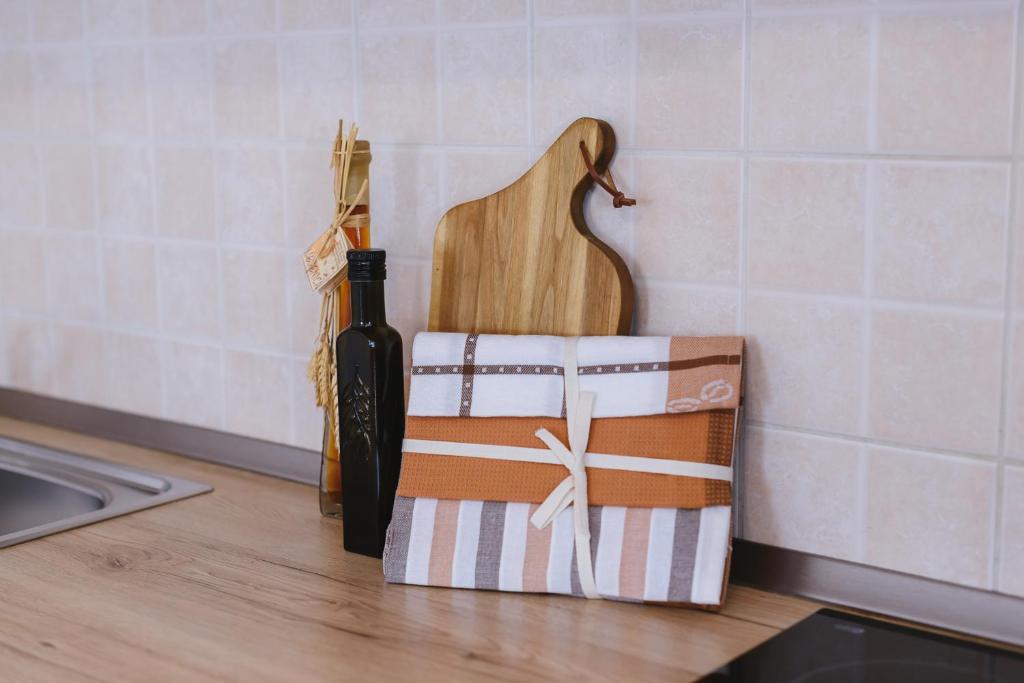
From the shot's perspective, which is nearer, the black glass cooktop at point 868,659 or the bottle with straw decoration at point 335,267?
the black glass cooktop at point 868,659

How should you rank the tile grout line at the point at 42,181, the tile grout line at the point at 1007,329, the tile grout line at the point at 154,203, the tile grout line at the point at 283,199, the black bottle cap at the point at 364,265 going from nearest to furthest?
the tile grout line at the point at 1007,329 < the black bottle cap at the point at 364,265 < the tile grout line at the point at 283,199 < the tile grout line at the point at 154,203 < the tile grout line at the point at 42,181

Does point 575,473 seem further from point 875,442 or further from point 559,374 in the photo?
point 875,442

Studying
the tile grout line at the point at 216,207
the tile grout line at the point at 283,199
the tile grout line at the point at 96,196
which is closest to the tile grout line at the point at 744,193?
the tile grout line at the point at 283,199

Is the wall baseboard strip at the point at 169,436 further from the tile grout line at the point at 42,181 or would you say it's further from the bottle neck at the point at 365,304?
the bottle neck at the point at 365,304

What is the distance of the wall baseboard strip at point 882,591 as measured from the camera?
0.92 metres

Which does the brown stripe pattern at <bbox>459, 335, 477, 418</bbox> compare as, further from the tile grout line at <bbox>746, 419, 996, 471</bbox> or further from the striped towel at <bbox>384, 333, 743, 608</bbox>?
the tile grout line at <bbox>746, 419, 996, 471</bbox>

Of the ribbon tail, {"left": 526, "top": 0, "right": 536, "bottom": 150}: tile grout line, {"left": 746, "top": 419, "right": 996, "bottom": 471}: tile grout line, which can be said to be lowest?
the ribbon tail

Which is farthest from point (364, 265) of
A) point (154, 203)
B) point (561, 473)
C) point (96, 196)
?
point (96, 196)

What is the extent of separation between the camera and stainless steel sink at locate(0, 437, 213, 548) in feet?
4.40

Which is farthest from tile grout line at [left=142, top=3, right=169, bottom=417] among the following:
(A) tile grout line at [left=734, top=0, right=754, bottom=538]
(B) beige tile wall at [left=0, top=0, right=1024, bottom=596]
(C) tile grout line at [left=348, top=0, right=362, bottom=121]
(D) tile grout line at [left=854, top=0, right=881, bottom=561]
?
(D) tile grout line at [left=854, top=0, right=881, bottom=561]

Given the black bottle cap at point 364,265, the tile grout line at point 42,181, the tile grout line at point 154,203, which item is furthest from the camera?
the tile grout line at point 42,181

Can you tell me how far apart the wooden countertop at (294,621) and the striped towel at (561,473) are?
3 centimetres

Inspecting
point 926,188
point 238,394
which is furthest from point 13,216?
point 926,188

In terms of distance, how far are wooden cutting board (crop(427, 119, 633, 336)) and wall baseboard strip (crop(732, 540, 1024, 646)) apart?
24 centimetres
